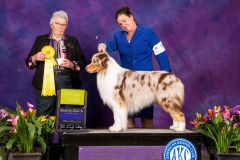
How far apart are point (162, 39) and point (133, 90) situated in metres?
1.32

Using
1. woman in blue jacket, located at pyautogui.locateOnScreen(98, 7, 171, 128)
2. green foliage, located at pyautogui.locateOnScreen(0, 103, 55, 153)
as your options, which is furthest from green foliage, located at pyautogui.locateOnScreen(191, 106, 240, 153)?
green foliage, located at pyautogui.locateOnScreen(0, 103, 55, 153)

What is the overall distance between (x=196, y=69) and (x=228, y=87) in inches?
15.7

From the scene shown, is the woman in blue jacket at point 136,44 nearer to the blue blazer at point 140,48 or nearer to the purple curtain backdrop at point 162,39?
the blue blazer at point 140,48

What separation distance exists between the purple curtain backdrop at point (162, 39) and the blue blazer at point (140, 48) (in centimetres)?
76

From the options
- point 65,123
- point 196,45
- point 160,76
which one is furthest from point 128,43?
point 196,45

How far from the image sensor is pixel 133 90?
339 cm

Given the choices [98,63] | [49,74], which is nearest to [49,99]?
[49,74]

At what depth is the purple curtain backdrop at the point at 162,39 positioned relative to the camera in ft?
14.4

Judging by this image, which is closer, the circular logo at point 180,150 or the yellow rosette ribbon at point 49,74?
the circular logo at point 180,150

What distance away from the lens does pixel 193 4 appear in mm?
4605

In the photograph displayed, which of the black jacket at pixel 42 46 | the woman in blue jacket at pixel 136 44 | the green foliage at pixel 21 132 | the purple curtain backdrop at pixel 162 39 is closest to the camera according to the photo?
the green foliage at pixel 21 132

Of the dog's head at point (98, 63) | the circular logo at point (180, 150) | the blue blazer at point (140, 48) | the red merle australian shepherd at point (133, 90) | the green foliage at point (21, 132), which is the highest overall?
the blue blazer at point (140, 48)

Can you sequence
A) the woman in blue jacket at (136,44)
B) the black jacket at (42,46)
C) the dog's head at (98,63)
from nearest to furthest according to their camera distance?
1. the dog's head at (98,63)
2. the woman in blue jacket at (136,44)
3. the black jacket at (42,46)

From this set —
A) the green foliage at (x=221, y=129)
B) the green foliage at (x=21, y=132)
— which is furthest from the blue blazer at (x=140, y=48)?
the green foliage at (x=21, y=132)
